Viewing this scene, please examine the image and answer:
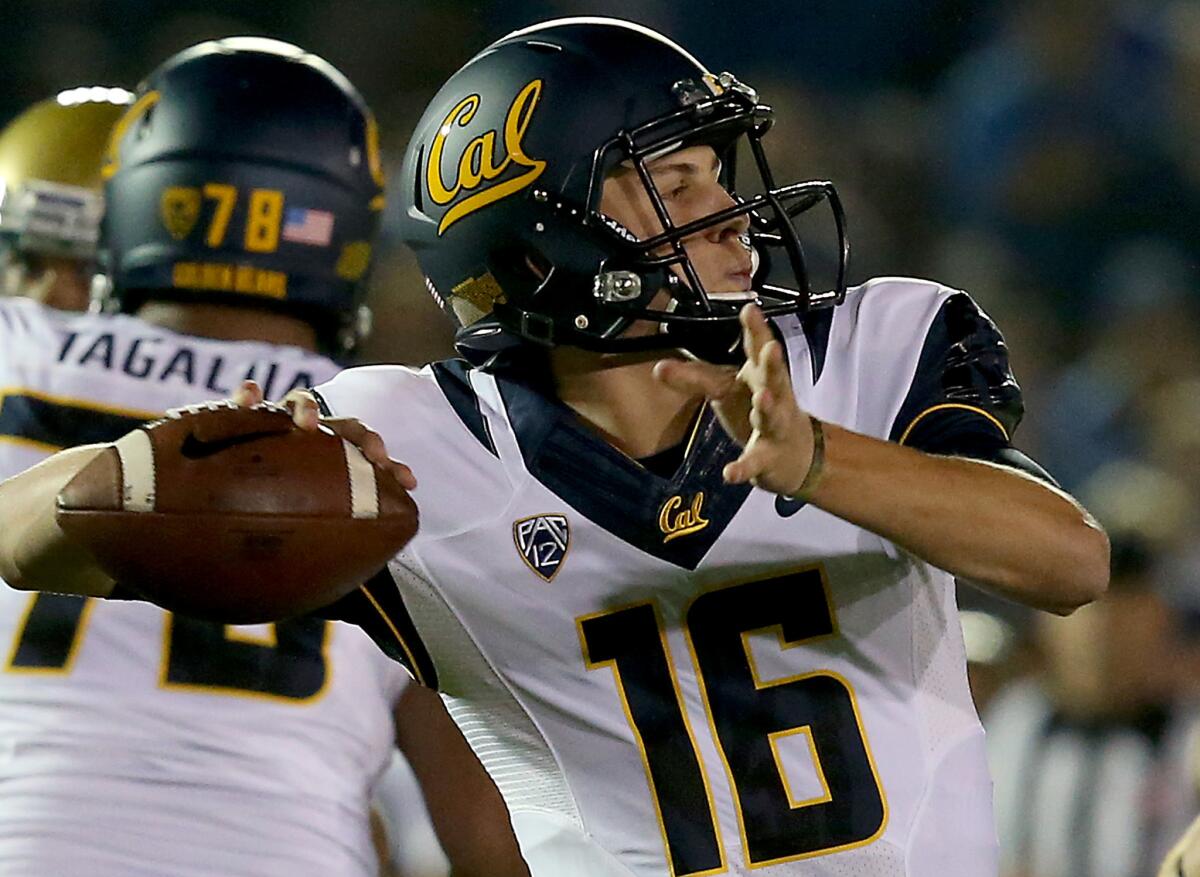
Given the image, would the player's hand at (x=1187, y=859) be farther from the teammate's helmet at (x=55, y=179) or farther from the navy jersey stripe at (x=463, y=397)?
the teammate's helmet at (x=55, y=179)

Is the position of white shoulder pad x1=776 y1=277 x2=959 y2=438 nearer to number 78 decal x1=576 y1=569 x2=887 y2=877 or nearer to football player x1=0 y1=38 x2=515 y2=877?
number 78 decal x1=576 y1=569 x2=887 y2=877

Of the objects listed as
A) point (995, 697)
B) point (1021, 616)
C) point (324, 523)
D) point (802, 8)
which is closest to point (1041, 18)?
point (802, 8)

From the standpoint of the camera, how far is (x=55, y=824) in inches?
112

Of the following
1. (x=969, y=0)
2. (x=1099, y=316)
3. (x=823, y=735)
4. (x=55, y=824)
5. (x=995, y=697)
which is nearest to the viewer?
(x=823, y=735)

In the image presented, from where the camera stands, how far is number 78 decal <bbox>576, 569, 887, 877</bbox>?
2.30m

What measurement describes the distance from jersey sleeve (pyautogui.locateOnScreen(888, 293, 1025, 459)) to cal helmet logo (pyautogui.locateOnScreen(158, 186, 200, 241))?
1.53 meters

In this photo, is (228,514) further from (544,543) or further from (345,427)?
(544,543)

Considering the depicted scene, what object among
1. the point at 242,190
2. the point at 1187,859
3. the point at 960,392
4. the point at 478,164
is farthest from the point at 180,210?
the point at 1187,859

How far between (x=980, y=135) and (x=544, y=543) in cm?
523

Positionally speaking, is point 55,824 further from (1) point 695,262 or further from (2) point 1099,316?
(2) point 1099,316

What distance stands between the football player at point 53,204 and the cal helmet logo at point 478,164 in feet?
4.76

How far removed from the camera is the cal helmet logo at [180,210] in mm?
3434

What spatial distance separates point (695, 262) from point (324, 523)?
2.00 ft

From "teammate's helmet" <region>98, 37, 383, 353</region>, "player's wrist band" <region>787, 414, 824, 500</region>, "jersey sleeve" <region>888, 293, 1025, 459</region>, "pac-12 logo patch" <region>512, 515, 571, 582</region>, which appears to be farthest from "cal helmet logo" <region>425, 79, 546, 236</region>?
"teammate's helmet" <region>98, 37, 383, 353</region>
